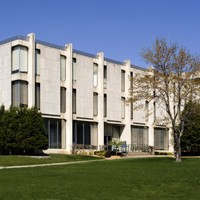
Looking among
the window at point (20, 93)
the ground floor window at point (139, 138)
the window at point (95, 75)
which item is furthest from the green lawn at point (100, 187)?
the ground floor window at point (139, 138)

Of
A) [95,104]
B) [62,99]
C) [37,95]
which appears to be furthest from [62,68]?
[95,104]

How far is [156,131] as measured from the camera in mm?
67938

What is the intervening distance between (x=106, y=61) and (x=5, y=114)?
19233 millimetres

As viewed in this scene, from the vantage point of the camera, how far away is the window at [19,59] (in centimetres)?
4706

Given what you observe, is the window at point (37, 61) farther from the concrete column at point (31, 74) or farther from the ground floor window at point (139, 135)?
the ground floor window at point (139, 135)

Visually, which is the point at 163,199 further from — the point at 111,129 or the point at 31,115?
the point at 111,129

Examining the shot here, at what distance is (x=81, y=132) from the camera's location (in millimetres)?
54750

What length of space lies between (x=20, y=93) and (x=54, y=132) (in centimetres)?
678

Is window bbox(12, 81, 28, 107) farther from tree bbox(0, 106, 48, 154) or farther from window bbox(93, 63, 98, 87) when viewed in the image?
window bbox(93, 63, 98, 87)

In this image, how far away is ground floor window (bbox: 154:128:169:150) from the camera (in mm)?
67625

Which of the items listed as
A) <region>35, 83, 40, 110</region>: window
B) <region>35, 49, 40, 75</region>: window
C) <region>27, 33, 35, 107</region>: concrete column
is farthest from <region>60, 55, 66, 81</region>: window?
<region>27, 33, 35, 107</region>: concrete column

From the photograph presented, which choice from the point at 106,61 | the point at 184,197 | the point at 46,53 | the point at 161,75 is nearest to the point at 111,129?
the point at 106,61

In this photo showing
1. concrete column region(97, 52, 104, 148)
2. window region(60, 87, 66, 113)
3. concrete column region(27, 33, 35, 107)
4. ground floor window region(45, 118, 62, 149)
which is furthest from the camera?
concrete column region(97, 52, 104, 148)

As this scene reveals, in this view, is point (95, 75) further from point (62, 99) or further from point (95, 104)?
point (62, 99)
